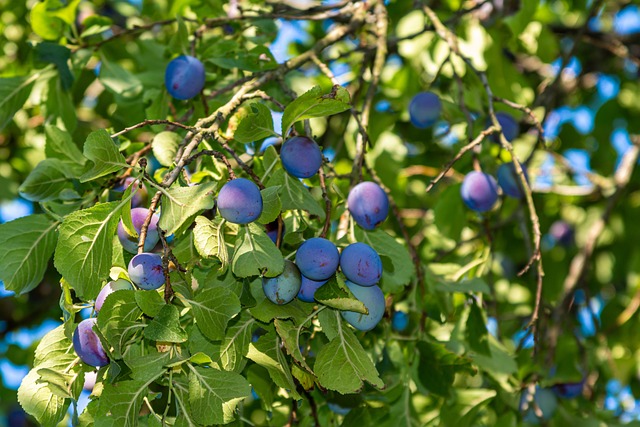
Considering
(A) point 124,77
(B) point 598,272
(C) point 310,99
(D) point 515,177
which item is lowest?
(B) point 598,272

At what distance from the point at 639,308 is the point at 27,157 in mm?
2424

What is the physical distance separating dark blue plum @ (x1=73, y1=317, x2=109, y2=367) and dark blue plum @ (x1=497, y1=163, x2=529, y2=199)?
1.37 metres

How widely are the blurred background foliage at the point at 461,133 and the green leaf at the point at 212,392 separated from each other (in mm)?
659

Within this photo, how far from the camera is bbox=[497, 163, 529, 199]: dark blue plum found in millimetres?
2277

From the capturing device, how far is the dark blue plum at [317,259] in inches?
50.1

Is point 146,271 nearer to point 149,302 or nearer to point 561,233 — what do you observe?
point 149,302

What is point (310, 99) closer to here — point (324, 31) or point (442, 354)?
point (442, 354)

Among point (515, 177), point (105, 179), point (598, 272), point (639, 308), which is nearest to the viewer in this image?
point (105, 179)

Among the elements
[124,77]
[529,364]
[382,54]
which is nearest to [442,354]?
[529,364]

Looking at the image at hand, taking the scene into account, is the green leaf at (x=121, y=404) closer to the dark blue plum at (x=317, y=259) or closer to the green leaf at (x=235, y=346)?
the green leaf at (x=235, y=346)

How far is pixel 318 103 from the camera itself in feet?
4.24

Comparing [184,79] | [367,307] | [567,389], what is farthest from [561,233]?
[367,307]

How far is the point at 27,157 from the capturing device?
311 centimetres

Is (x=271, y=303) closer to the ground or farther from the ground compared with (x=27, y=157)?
farther from the ground
